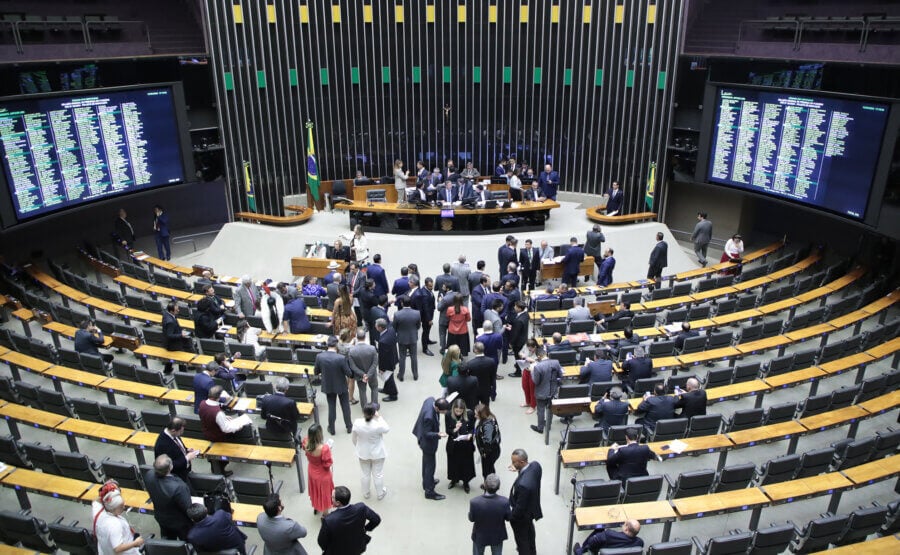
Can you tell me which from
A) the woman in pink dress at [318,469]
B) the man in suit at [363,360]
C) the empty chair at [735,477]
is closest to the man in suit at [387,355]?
the man in suit at [363,360]

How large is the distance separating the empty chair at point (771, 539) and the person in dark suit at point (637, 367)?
9.29ft

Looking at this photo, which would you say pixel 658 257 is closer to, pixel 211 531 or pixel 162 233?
pixel 211 531

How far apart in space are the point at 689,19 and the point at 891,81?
550 cm

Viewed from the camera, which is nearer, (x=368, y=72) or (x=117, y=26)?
(x=117, y=26)

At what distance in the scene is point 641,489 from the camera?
6.75 meters

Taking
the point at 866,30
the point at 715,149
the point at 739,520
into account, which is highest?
the point at 866,30

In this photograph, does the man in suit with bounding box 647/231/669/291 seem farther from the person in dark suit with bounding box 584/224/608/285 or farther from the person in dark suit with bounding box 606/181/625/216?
the person in dark suit with bounding box 606/181/625/216

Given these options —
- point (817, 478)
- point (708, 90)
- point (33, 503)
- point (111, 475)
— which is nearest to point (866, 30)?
point (708, 90)

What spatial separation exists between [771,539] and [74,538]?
20.7 ft

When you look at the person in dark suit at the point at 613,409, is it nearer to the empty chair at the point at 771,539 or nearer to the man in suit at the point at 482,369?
the man in suit at the point at 482,369

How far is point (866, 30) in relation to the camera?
12070 millimetres

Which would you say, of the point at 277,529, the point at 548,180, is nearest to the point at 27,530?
the point at 277,529

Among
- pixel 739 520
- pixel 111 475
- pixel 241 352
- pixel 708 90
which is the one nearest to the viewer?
pixel 111 475

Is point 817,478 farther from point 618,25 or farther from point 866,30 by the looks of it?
point 618,25
